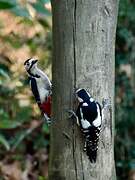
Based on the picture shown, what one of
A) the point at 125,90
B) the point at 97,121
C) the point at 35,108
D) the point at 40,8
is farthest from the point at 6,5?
the point at 35,108

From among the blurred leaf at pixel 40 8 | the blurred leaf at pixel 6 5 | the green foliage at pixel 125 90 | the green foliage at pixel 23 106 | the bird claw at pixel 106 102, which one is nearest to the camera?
the bird claw at pixel 106 102

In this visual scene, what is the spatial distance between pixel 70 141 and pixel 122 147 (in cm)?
324

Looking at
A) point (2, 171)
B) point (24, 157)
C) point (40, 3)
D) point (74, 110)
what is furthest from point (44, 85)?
point (24, 157)

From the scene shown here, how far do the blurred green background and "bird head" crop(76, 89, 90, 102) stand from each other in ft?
9.11

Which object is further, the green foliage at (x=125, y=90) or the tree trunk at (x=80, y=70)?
the green foliage at (x=125, y=90)

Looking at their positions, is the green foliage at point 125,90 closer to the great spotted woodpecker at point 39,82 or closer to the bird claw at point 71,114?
the great spotted woodpecker at point 39,82

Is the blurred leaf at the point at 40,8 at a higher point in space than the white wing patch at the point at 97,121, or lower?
higher

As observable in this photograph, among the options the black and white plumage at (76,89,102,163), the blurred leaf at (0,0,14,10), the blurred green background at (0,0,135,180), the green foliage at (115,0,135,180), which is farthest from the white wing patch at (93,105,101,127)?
the green foliage at (115,0,135,180)

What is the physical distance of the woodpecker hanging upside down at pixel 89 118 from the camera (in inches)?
88.5

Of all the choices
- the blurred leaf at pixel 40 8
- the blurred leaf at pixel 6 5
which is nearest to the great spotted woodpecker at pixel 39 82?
the blurred leaf at pixel 6 5

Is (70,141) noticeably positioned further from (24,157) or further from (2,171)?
(24,157)

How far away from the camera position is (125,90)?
17.8 feet

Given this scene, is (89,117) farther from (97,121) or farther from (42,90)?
(42,90)

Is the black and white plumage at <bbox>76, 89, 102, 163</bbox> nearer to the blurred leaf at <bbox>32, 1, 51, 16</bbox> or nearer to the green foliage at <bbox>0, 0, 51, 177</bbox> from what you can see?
the blurred leaf at <bbox>32, 1, 51, 16</bbox>
